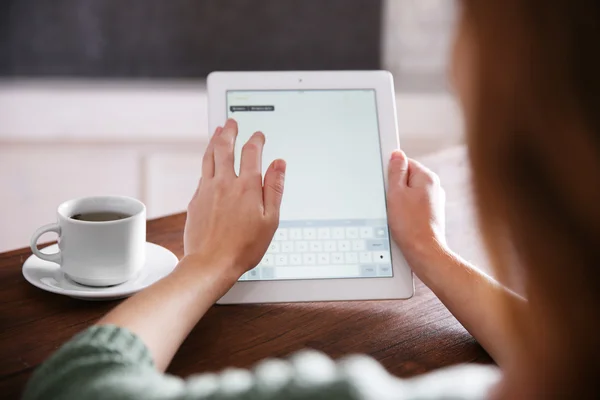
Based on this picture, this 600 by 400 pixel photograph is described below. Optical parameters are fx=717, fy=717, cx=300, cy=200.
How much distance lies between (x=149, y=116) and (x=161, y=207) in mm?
296

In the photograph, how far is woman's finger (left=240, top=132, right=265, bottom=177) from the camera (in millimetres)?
803

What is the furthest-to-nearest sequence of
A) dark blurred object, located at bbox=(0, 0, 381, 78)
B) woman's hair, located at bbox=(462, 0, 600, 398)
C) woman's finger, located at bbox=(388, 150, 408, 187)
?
dark blurred object, located at bbox=(0, 0, 381, 78) → woman's finger, located at bbox=(388, 150, 408, 187) → woman's hair, located at bbox=(462, 0, 600, 398)

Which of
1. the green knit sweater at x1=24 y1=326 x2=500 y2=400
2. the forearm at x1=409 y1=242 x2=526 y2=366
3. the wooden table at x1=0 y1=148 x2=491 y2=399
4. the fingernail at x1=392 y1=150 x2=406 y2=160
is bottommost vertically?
the wooden table at x1=0 y1=148 x2=491 y2=399

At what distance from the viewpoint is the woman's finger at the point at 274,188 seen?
0.79 m

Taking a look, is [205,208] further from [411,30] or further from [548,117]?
[411,30]

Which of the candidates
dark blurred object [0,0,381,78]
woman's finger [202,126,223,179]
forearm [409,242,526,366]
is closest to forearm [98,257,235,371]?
woman's finger [202,126,223,179]

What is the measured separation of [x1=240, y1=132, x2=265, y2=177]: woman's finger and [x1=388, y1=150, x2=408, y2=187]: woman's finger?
166 mm

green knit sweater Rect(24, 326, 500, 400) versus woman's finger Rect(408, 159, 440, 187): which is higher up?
woman's finger Rect(408, 159, 440, 187)

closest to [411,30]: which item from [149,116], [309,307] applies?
[149,116]

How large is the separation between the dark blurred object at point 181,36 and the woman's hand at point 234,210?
4.31 feet

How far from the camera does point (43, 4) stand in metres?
1.99

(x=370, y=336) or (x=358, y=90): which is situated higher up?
(x=358, y=90)

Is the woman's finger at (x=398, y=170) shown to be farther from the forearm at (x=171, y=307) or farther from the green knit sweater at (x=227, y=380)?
the green knit sweater at (x=227, y=380)

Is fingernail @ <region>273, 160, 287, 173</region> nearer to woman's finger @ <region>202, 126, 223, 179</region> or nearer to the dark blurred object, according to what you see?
woman's finger @ <region>202, 126, 223, 179</region>
